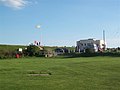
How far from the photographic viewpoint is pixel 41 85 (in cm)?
1340

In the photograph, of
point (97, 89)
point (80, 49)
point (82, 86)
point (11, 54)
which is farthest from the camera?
point (80, 49)

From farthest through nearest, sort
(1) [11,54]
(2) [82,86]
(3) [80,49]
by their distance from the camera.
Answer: (3) [80,49] < (1) [11,54] < (2) [82,86]

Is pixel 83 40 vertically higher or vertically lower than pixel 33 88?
higher

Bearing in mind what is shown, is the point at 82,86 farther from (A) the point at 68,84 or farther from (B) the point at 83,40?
(B) the point at 83,40

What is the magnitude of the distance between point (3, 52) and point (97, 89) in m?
49.8

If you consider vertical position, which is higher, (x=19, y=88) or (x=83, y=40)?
(x=83, y=40)

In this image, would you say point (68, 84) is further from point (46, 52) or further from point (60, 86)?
point (46, 52)

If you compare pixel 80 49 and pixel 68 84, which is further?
pixel 80 49

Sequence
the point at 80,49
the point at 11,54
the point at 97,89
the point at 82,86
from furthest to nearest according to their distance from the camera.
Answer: the point at 80,49, the point at 11,54, the point at 82,86, the point at 97,89

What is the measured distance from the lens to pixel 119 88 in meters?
12.4

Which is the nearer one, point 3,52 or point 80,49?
point 3,52

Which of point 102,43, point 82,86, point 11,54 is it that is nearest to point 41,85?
point 82,86

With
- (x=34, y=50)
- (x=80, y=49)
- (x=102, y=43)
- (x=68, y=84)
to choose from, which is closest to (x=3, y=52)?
(x=34, y=50)

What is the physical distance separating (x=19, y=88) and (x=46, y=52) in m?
50.6
